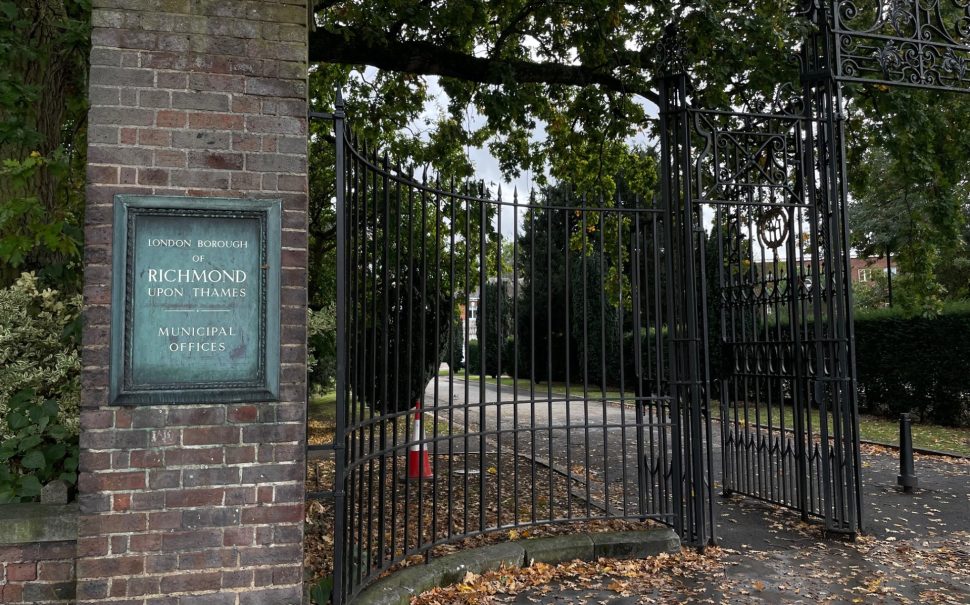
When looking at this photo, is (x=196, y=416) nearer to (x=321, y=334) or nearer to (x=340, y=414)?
(x=340, y=414)

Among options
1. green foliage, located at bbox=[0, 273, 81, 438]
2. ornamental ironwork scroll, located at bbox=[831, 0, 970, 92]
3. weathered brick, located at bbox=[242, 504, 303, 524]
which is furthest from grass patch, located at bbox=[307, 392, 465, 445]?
ornamental ironwork scroll, located at bbox=[831, 0, 970, 92]

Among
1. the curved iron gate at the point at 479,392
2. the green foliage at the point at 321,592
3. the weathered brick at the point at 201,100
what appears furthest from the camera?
the curved iron gate at the point at 479,392

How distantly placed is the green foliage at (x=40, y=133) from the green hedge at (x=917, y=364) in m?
14.5

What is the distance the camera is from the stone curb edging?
4.27 m

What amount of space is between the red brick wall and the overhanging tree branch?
5.82 meters

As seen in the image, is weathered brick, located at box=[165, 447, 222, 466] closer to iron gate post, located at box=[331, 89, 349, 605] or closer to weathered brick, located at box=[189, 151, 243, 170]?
iron gate post, located at box=[331, 89, 349, 605]

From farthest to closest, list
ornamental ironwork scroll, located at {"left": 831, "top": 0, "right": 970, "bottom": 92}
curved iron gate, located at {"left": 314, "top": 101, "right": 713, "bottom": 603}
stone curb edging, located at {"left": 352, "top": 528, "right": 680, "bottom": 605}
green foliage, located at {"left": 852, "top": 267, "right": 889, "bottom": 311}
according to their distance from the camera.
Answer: green foliage, located at {"left": 852, "top": 267, "right": 889, "bottom": 311}
ornamental ironwork scroll, located at {"left": 831, "top": 0, "right": 970, "bottom": 92}
stone curb edging, located at {"left": 352, "top": 528, "right": 680, "bottom": 605}
curved iron gate, located at {"left": 314, "top": 101, "right": 713, "bottom": 603}

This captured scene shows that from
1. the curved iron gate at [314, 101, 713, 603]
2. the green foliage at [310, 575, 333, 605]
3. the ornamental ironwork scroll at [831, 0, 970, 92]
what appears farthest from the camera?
the ornamental ironwork scroll at [831, 0, 970, 92]

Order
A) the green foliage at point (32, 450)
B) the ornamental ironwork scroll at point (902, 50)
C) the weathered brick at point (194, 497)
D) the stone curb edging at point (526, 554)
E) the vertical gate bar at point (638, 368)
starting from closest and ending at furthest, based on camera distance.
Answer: the weathered brick at point (194, 497) < the green foliage at point (32, 450) < the stone curb edging at point (526, 554) < the vertical gate bar at point (638, 368) < the ornamental ironwork scroll at point (902, 50)

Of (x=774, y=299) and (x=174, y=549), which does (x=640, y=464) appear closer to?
(x=774, y=299)

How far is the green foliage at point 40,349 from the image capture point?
3.71 metres

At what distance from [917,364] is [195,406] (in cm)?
1539

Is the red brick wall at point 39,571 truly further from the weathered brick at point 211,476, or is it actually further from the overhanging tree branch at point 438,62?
the overhanging tree branch at point 438,62

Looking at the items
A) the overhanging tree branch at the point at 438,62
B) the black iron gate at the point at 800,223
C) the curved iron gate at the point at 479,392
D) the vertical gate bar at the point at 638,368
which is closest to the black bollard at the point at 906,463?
the black iron gate at the point at 800,223
